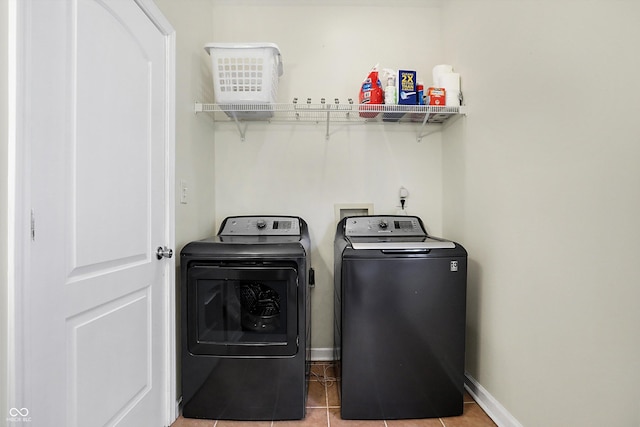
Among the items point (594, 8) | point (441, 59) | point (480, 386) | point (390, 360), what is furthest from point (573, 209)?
point (441, 59)

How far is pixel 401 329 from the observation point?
1.50 metres

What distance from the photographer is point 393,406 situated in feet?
4.99

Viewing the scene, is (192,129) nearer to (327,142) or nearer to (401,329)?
(327,142)

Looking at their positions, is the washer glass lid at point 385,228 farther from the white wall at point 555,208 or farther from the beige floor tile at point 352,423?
the beige floor tile at point 352,423

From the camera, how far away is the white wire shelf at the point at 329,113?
1.84 metres

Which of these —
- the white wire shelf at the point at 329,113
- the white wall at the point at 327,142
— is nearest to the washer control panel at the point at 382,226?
the white wall at the point at 327,142

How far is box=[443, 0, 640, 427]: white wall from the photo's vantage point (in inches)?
36.6

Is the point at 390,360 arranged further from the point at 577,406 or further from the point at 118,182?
the point at 118,182

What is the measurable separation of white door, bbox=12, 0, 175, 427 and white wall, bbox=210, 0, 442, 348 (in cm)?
73

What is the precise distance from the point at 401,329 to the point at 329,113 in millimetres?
1461

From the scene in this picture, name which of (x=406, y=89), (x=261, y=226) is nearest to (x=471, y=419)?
(x=261, y=226)

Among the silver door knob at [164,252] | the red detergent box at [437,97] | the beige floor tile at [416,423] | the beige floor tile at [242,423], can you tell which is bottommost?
the beige floor tile at [242,423]

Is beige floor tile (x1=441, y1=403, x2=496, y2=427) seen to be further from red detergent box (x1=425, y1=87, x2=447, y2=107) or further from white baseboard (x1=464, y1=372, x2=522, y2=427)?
red detergent box (x1=425, y1=87, x2=447, y2=107)

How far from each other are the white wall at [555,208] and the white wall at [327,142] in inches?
17.9
